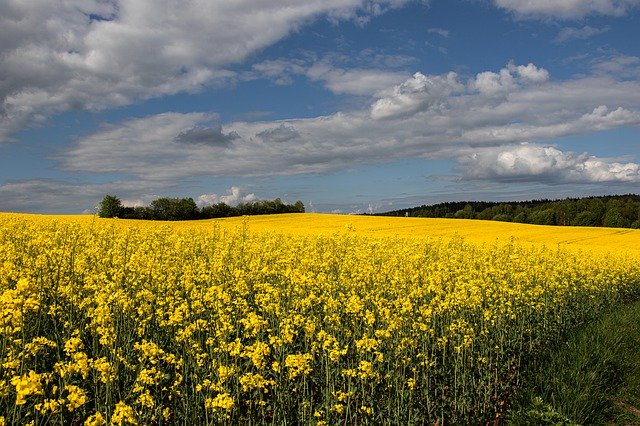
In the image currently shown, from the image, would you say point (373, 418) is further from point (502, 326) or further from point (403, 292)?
point (502, 326)

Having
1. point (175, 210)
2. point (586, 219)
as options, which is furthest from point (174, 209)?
point (586, 219)

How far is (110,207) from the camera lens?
173 feet

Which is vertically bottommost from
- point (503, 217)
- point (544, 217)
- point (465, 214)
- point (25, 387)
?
point (544, 217)

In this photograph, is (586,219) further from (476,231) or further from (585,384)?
(585,384)

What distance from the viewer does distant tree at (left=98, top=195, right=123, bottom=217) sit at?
52.1 meters

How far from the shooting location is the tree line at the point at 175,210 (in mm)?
53147

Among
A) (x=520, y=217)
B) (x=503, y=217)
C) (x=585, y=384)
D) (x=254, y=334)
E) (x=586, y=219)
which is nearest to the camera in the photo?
(x=254, y=334)

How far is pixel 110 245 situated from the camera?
13.8 m

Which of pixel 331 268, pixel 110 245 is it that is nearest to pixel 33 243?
pixel 110 245

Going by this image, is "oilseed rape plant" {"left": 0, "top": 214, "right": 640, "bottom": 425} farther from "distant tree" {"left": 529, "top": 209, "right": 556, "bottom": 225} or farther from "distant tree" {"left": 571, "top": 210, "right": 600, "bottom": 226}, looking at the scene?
"distant tree" {"left": 571, "top": 210, "right": 600, "bottom": 226}

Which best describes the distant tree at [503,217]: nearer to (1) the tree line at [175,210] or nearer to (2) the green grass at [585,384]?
(1) the tree line at [175,210]

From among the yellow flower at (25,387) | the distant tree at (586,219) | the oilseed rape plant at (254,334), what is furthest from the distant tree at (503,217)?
the yellow flower at (25,387)

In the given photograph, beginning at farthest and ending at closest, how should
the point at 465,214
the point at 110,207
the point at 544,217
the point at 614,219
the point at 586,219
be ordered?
the point at 465,214 → the point at 586,219 → the point at 544,217 → the point at 614,219 → the point at 110,207

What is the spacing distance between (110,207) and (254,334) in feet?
168
